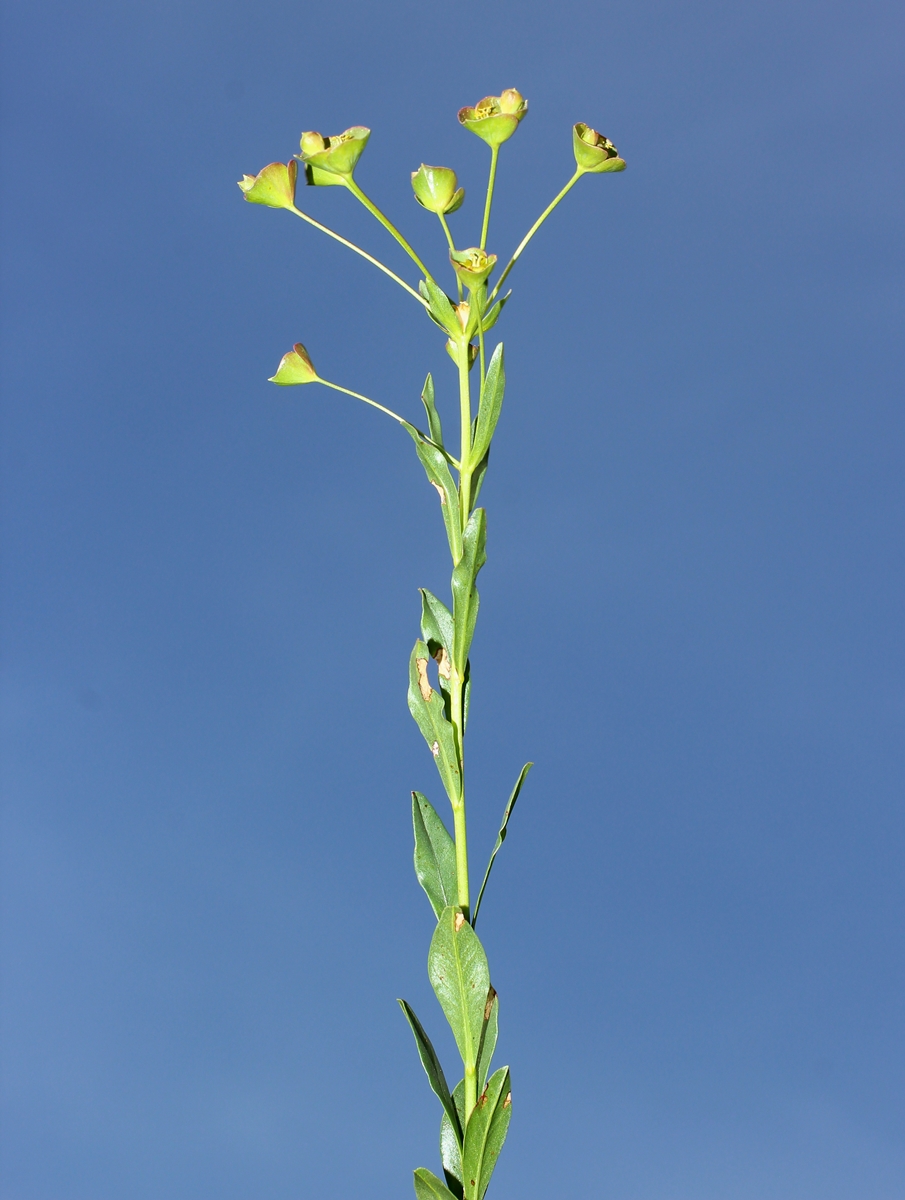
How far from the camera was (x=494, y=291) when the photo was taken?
1902 millimetres

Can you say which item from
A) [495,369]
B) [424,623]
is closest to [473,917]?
[424,623]

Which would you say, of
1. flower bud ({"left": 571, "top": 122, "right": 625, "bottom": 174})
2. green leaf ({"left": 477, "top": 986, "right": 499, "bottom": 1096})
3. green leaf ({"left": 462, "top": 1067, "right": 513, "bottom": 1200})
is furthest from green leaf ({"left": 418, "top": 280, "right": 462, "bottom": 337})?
green leaf ({"left": 462, "top": 1067, "right": 513, "bottom": 1200})

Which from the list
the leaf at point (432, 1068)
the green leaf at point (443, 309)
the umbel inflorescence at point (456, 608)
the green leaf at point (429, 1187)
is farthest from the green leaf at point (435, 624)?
the green leaf at point (429, 1187)

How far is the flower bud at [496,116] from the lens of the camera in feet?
6.06

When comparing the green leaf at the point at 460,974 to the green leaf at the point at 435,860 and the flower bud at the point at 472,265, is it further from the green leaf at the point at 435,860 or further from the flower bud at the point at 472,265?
the flower bud at the point at 472,265

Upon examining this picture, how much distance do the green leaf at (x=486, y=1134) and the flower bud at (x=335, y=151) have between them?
1588 millimetres

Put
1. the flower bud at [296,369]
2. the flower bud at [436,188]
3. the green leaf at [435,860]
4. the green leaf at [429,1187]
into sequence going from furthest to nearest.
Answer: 1. the flower bud at [296,369]
2. the flower bud at [436,188]
3. the green leaf at [435,860]
4. the green leaf at [429,1187]

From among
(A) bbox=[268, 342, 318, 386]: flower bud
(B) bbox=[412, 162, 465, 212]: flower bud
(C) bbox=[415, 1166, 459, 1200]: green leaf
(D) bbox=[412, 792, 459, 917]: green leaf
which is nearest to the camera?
(C) bbox=[415, 1166, 459, 1200]: green leaf

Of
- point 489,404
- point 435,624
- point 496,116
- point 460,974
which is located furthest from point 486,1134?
point 496,116

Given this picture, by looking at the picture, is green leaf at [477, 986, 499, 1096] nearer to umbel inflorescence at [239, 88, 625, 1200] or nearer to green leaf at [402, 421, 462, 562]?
umbel inflorescence at [239, 88, 625, 1200]

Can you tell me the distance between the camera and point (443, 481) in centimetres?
184

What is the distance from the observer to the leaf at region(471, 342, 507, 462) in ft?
6.07

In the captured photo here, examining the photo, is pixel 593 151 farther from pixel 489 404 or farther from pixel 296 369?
pixel 296 369

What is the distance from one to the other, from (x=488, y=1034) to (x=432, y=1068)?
106 millimetres
